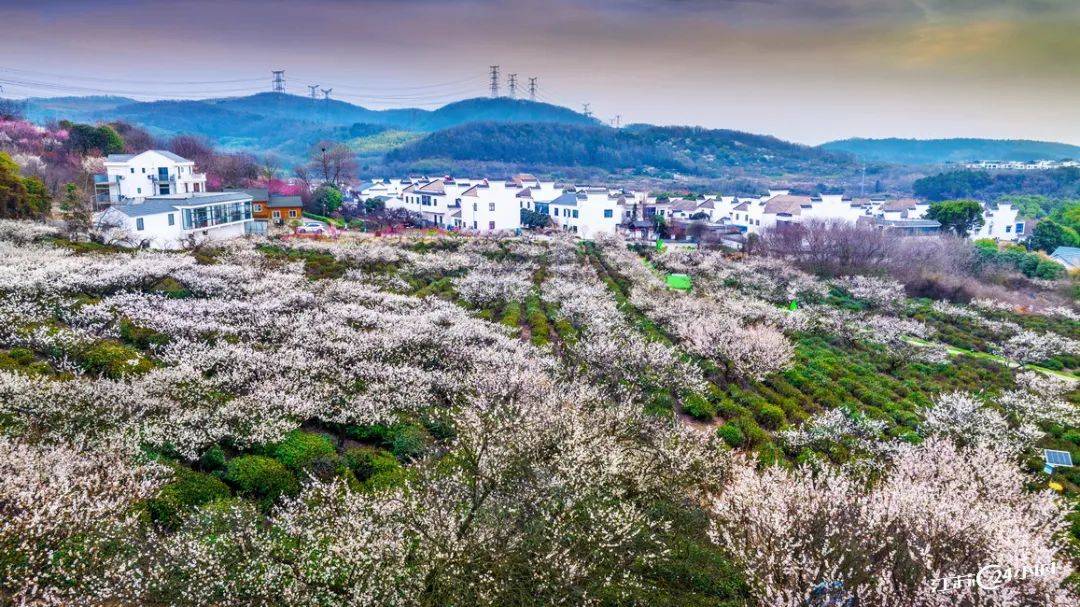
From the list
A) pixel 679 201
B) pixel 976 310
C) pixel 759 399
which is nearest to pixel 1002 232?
pixel 679 201

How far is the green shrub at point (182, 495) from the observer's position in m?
12.4

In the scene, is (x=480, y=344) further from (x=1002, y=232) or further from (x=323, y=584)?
(x=1002, y=232)

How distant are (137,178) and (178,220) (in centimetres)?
1280

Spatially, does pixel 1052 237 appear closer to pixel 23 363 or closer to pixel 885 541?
pixel 885 541

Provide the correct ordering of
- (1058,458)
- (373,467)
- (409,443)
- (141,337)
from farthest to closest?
1. (141,337)
2. (1058,458)
3. (409,443)
4. (373,467)

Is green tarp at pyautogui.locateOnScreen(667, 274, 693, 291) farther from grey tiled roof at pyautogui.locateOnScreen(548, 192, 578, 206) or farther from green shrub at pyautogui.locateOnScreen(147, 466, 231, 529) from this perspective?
green shrub at pyautogui.locateOnScreen(147, 466, 231, 529)

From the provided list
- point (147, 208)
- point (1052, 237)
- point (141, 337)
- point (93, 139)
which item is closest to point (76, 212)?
point (147, 208)

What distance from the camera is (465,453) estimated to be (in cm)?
1397

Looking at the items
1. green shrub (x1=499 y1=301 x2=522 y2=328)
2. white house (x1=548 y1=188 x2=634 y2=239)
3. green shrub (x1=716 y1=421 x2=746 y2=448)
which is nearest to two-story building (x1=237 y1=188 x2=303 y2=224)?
white house (x1=548 y1=188 x2=634 y2=239)

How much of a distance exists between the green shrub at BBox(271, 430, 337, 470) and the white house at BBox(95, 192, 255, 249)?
32.3 m

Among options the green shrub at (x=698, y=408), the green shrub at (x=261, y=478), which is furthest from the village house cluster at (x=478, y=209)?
the green shrub at (x=698, y=408)

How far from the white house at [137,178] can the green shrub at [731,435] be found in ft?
178

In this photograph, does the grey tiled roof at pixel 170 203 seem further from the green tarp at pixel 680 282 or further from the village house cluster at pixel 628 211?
the green tarp at pixel 680 282

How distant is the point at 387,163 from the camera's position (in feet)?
527
